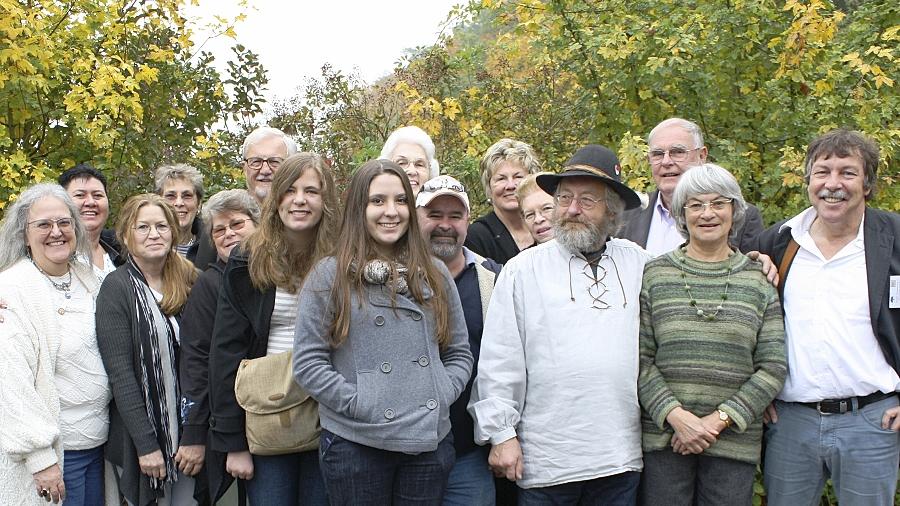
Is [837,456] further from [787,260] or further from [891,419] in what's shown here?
[787,260]

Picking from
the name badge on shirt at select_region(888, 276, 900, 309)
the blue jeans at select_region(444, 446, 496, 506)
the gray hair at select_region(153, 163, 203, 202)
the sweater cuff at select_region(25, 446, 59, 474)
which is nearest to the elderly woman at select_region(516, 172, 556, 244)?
the blue jeans at select_region(444, 446, 496, 506)

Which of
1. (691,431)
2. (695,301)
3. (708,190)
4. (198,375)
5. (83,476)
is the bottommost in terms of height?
(83,476)

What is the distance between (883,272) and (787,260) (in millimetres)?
413

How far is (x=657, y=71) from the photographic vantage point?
259 inches

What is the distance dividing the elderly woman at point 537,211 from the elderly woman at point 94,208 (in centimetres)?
240

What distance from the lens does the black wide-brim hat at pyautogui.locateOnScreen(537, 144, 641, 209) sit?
3.87 metres

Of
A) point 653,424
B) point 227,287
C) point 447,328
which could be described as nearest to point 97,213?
point 227,287

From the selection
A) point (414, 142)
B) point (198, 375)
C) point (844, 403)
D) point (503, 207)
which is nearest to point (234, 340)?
point (198, 375)

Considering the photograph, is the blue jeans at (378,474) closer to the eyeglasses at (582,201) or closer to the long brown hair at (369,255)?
the long brown hair at (369,255)

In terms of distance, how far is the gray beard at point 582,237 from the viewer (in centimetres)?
381

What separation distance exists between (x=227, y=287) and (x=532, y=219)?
176 cm

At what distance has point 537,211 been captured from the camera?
4.67 meters

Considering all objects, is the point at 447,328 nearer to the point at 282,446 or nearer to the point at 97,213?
the point at 282,446

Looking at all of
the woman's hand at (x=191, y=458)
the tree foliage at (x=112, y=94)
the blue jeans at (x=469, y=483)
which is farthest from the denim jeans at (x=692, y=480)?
the tree foliage at (x=112, y=94)
